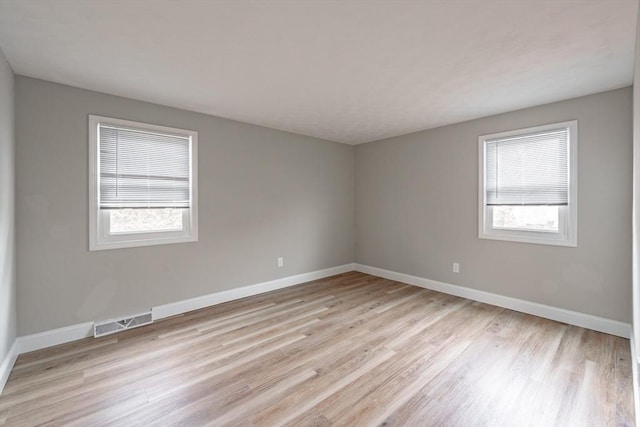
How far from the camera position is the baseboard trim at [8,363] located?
6.83 feet

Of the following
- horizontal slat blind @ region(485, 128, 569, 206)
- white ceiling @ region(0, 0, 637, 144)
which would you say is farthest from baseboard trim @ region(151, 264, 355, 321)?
horizontal slat blind @ region(485, 128, 569, 206)

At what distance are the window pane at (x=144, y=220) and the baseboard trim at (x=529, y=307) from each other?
3.45m

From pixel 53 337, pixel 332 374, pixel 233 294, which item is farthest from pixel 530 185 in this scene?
pixel 53 337

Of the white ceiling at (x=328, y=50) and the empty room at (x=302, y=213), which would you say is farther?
the empty room at (x=302, y=213)

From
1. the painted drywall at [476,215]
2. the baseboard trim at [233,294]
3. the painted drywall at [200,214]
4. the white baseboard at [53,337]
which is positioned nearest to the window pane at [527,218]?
the painted drywall at [476,215]

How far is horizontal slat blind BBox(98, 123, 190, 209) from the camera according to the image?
3.00 metres

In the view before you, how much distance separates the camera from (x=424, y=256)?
14.6ft

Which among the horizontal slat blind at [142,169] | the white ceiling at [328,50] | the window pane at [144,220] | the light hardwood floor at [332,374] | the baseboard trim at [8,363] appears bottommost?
the light hardwood floor at [332,374]

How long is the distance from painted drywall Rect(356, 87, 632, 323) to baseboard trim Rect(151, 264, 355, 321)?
1032 millimetres

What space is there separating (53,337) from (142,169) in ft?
5.93

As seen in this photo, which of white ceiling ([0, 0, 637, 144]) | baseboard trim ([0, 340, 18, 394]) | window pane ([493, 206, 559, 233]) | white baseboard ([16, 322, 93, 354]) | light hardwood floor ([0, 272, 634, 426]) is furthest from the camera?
window pane ([493, 206, 559, 233])

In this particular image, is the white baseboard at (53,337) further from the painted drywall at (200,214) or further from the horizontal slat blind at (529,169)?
the horizontal slat blind at (529,169)

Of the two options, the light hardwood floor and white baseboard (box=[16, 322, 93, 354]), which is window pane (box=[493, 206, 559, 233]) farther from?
white baseboard (box=[16, 322, 93, 354])

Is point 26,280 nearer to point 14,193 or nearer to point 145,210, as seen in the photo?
point 14,193
